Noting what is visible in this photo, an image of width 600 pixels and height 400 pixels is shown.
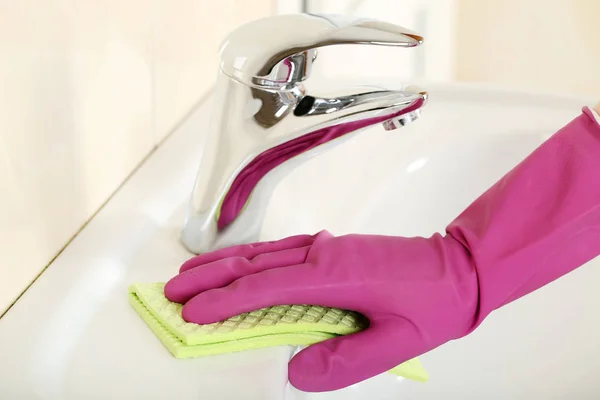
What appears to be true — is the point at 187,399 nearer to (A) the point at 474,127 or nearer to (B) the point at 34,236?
(B) the point at 34,236

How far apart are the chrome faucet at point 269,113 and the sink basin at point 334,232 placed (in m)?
0.04

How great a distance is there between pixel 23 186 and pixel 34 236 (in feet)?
0.11

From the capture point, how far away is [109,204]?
1.64 ft

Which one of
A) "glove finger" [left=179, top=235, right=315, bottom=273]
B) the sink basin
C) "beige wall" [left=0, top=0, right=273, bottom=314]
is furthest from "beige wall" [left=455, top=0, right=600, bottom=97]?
"glove finger" [left=179, top=235, right=315, bottom=273]

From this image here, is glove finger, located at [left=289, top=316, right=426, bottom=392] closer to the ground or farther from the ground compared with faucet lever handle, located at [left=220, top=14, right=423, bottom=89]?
closer to the ground

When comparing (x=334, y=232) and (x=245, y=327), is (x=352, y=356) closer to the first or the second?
(x=245, y=327)

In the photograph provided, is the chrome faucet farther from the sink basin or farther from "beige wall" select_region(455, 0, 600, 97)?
"beige wall" select_region(455, 0, 600, 97)

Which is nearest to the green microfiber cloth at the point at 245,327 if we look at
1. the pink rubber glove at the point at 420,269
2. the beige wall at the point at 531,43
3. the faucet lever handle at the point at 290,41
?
the pink rubber glove at the point at 420,269

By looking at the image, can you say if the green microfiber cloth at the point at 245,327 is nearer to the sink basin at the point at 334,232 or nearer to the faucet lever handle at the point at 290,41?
the sink basin at the point at 334,232

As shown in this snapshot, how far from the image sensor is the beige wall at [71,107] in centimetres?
38

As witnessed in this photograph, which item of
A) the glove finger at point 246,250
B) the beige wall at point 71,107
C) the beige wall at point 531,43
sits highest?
the beige wall at point 71,107

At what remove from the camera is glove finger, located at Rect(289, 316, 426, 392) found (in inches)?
15.1

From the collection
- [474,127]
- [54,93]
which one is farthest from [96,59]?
[474,127]

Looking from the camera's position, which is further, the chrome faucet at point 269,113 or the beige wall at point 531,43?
the beige wall at point 531,43
